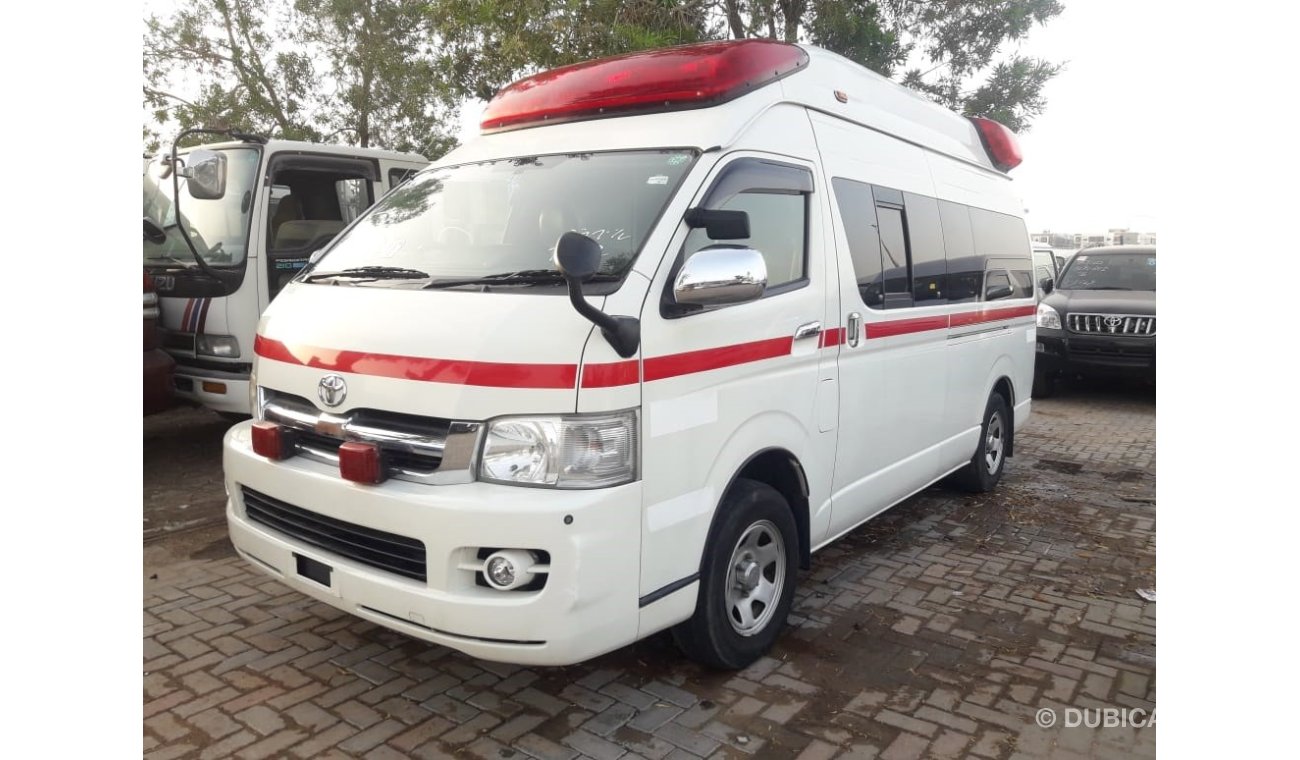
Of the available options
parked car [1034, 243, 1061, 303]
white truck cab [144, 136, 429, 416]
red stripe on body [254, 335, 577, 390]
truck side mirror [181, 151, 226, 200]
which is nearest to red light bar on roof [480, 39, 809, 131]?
red stripe on body [254, 335, 577, 390]

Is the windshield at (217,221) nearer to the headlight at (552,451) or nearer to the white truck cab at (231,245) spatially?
the white truck cab at (231,245)

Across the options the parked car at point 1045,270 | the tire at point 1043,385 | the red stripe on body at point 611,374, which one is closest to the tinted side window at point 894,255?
the red stripe on body at point 611,374

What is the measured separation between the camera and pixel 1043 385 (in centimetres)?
1152

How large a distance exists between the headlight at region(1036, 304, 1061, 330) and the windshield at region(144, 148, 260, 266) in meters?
8.97

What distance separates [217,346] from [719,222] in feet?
16.4

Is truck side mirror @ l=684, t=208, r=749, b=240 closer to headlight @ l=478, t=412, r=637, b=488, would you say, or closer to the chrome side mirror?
the chrome side mirror

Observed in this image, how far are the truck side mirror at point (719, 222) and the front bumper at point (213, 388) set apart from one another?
4.59 metres

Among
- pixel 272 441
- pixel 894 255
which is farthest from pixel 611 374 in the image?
pixel 894 255

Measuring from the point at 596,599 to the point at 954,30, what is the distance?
1046cm

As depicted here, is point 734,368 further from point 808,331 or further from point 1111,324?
point 1111,324

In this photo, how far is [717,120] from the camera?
3605 mm

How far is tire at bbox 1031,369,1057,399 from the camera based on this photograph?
11.5 meters

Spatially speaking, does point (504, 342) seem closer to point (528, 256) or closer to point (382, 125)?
point (528, 256)

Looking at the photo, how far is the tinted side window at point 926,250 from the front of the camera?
497 centimetres
